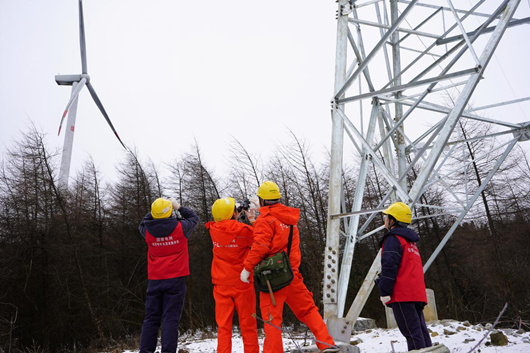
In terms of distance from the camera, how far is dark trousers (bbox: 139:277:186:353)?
4.72m

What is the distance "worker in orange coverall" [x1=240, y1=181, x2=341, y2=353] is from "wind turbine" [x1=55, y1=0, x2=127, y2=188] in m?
17.0

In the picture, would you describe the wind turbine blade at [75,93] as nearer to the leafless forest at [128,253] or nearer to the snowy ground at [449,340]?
the leafless forest at [128,253]

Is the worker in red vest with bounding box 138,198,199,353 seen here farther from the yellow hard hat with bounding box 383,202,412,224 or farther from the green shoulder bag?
the yellow hard hat with bounding box 383,202,412,224

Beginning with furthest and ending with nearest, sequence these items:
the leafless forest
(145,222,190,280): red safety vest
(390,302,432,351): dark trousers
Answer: the leafless forest → (145,222,190,280): red safety vest → (390,302,432,351): dark trousers

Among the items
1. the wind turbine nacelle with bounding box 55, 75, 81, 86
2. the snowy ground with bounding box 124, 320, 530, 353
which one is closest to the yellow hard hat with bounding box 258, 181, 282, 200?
the snowy ground with bounding box 124, 320, 530, 353

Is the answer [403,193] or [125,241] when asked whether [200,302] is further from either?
[403,193]

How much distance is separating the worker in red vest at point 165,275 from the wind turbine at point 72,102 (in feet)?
51.8

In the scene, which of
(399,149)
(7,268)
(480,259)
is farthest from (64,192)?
(480,259)

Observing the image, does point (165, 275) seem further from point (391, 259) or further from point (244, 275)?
point (391, 259)

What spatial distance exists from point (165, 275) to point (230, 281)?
2.85 feet

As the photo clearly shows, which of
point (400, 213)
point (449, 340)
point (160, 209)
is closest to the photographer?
point (400, 213)

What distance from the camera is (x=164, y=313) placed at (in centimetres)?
481

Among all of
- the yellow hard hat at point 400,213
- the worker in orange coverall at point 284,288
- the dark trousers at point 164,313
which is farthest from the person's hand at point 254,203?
the yellow hard hat at point 400,213

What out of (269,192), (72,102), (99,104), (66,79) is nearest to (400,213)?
(269,192)
